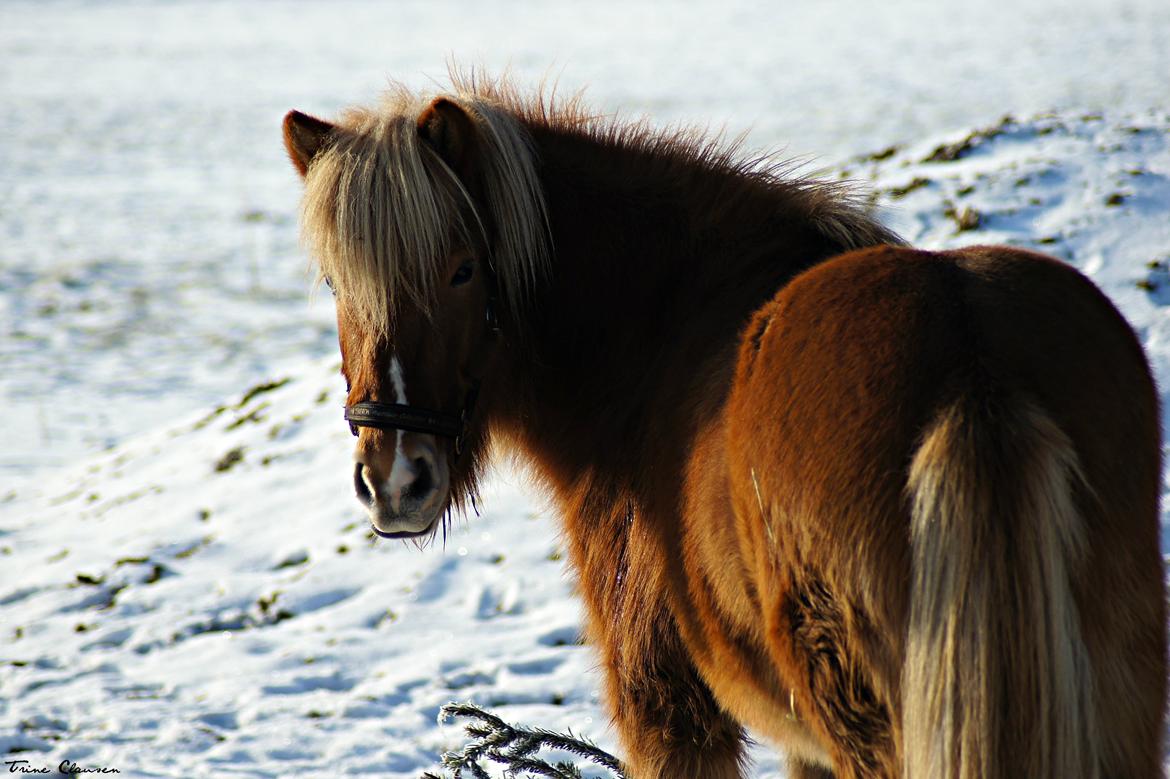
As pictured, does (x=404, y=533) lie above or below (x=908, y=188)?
below

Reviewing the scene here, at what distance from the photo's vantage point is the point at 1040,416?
1.65 metres

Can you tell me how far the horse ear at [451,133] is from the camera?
8.30 feet

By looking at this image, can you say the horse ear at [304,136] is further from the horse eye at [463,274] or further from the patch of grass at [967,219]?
the patch of grass at [967,219]

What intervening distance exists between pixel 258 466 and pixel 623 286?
14.3ft

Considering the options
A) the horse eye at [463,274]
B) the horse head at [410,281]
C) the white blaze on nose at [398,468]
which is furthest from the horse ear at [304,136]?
the white blaze on nose at [398,468]

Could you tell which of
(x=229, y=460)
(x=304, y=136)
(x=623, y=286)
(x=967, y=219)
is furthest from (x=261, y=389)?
(x=623, y=286)

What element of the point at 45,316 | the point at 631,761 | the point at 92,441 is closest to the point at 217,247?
the point at 45,316

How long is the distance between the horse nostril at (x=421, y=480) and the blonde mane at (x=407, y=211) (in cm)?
33

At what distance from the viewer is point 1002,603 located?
1611 millimetres

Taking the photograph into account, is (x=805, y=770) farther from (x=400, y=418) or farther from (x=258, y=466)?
(x=258, y=466)

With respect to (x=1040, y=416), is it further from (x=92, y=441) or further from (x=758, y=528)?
(x=92, y=441)

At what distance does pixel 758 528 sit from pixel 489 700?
2.54m

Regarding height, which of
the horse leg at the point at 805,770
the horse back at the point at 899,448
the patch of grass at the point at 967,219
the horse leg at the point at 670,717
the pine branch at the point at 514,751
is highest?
the horse back at the point at 899,448

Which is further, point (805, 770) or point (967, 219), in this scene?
point (967, 219)
